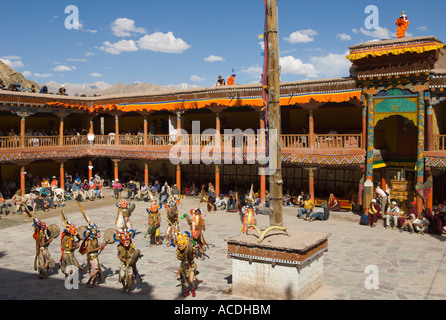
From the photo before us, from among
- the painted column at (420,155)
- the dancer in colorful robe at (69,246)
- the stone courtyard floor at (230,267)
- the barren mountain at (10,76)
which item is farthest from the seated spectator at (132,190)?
the barren mountain at (10,76)

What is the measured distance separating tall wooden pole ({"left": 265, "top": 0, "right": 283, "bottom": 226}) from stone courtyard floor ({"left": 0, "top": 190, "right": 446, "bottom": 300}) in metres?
2.31

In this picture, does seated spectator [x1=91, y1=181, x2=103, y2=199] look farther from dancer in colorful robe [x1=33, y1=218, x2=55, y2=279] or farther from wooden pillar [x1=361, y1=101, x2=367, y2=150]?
wooden pillar [x1=361, y1=101, x2=367, y2=150]

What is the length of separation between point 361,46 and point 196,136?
379 inches

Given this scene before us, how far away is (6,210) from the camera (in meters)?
20.4

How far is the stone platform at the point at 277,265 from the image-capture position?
8828 millimetres

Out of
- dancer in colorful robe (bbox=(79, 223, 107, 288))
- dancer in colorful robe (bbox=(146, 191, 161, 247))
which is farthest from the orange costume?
dancer in colorful robe (bbox=(79, 223, 107, 288))

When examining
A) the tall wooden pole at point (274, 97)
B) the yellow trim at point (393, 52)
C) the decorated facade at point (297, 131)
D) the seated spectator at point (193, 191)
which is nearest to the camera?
the tall wooden pole at point (274, 97)

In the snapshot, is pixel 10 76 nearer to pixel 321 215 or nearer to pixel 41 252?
pixel 321 215

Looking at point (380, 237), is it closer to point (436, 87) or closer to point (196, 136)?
point (436, 87)

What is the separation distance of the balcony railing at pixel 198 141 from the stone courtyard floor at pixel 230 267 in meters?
3.60

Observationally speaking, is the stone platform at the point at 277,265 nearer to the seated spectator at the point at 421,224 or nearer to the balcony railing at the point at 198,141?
the seated spectator at the point at 421,224

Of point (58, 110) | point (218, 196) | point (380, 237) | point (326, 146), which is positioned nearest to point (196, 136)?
point (218, 196)

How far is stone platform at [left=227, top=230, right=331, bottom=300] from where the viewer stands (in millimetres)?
8828

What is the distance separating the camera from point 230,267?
12.5m
